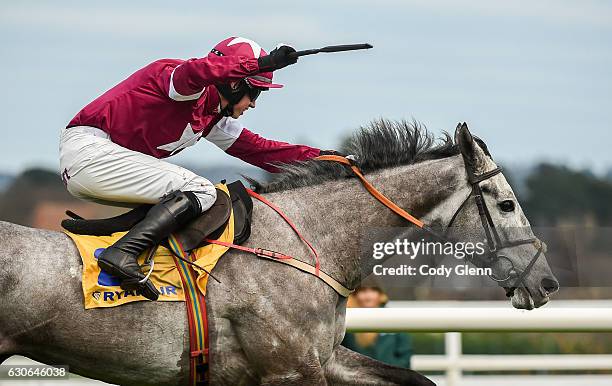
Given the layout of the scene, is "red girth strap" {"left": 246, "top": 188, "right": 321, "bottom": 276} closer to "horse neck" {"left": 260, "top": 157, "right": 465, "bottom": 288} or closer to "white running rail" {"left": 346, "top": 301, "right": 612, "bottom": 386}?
"horse neck" {"left": 260, "top": 157, "right": 465, "bottom": 288}

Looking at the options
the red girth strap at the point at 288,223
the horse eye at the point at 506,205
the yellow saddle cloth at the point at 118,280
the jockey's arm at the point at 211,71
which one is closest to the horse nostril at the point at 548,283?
the horse eye at the point at 506,205

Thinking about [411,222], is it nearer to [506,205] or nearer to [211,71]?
[506,205]

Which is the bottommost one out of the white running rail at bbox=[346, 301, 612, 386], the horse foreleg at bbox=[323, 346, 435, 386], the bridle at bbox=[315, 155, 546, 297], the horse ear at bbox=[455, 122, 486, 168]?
the horse foreleg at bbox=[323, 346, 435, 386]

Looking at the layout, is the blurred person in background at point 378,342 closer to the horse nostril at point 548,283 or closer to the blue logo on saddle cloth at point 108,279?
the horse nostril at point 548,283

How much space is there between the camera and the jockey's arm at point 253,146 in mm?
5824

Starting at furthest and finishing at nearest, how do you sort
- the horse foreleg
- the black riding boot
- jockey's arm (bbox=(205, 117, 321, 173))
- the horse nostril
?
jockey's arm (bbox=(205, 117, 321, 173)), the horse foreleg, the horse nostril, the black riding boot

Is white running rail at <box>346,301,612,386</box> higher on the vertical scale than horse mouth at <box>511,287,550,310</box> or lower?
lower

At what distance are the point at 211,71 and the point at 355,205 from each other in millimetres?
1086

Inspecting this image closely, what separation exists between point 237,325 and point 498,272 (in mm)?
1415

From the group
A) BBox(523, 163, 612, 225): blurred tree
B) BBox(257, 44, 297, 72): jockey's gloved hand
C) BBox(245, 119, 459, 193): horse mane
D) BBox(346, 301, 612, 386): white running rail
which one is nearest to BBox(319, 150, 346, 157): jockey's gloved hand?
BBox(245, 119, 459, 193): horse mane

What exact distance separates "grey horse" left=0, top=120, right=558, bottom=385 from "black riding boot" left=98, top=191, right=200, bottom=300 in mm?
153

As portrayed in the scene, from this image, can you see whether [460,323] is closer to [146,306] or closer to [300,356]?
[300,356]

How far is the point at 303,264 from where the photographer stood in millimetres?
5043

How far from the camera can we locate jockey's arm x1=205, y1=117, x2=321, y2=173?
5.82 m
